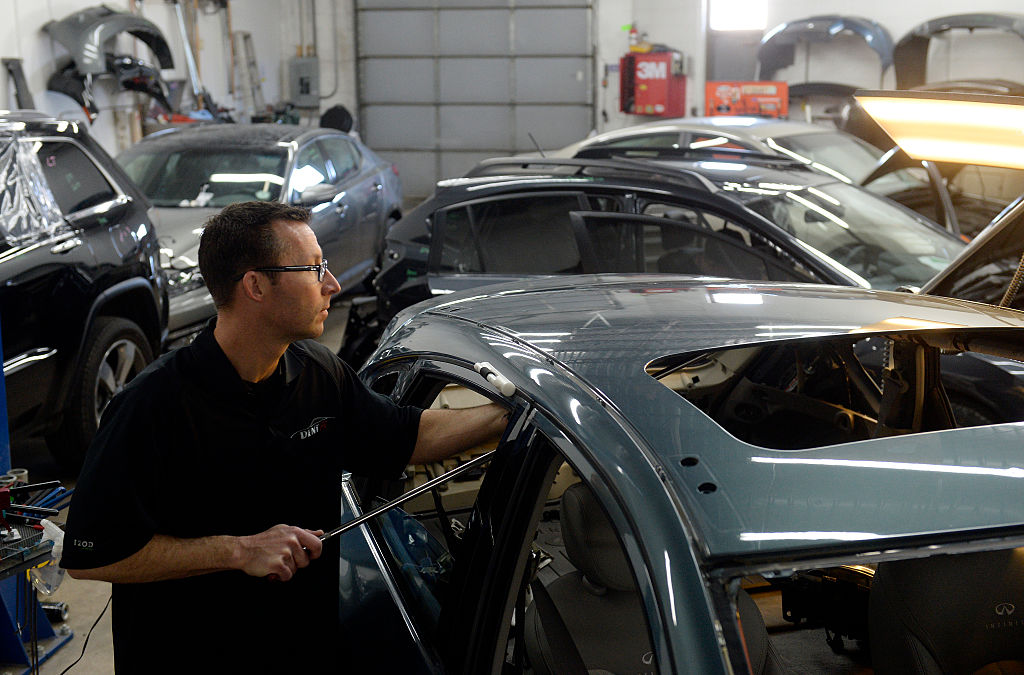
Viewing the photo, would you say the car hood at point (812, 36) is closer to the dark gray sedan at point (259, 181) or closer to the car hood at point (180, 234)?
the dark gray sedan at point (259, 181)

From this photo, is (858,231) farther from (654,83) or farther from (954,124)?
(654,83)

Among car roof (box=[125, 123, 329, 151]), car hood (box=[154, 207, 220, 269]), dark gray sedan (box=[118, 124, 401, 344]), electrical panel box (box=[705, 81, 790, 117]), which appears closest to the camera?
car hood (box=[154, 207, 220, 269])

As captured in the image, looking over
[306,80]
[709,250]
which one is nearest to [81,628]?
[709,250]

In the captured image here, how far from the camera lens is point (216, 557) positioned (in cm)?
187

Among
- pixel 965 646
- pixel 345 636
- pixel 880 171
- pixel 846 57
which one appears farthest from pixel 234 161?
pixel 846 57

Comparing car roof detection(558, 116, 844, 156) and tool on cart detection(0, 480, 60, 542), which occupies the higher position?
car roof detection(558, 116, 844, 156)

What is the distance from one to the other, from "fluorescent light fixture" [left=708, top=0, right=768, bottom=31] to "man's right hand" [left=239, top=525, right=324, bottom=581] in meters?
14.6

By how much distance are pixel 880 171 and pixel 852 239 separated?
1110 mm

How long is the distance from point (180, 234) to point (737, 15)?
10756mm

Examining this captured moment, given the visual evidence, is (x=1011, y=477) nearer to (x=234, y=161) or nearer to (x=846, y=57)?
(x=234, y=161)

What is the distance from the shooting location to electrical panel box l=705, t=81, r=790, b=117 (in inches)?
518

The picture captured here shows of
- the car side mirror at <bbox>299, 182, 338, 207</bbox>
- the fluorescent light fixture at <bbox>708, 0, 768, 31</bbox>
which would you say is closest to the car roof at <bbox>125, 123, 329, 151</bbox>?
the car side mirror at <bbox>299, 182, 338, 207</bbox>

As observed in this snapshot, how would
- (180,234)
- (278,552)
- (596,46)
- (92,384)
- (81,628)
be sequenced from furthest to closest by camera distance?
(596,46) → (180,234) → (92,384) → (81,628) → (278,552)

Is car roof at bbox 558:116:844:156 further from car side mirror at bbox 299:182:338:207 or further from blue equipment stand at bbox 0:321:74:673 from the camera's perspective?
blue equipment stand at bbox 0:321:74:673
